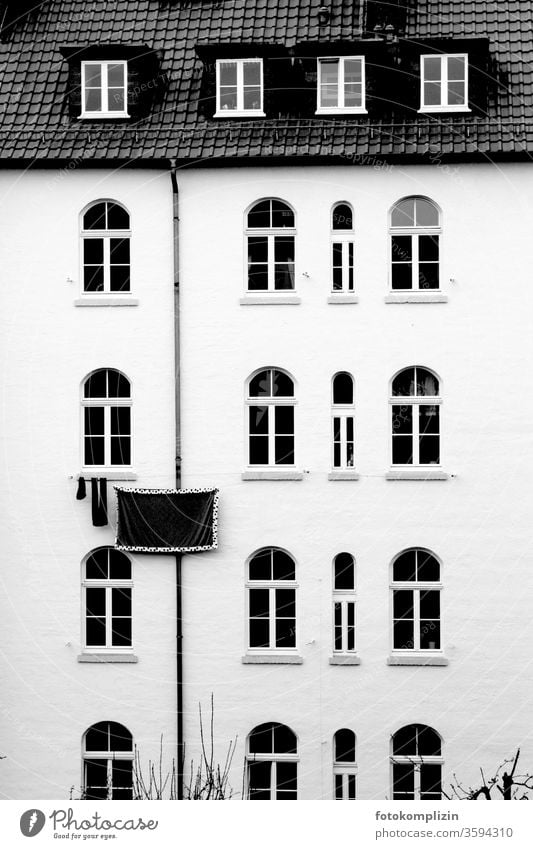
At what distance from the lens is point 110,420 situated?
21516mm

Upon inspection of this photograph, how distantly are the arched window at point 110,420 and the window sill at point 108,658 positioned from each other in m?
2.96

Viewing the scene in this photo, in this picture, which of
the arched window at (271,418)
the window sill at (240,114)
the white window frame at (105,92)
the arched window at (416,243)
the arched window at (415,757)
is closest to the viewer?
the arched window at (415,757)

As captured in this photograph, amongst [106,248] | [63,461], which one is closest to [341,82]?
[106,248]

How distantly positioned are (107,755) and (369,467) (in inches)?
237

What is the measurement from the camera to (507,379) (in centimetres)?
2098

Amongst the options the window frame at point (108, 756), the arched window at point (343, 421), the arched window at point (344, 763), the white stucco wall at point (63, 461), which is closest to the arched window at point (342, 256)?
the arched window at point (343, 421)

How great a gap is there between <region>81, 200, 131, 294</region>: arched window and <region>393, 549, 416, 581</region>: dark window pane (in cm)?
596

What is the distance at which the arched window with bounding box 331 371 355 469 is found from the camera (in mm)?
21281

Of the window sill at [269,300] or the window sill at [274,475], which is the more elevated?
the window sill at [269,300]

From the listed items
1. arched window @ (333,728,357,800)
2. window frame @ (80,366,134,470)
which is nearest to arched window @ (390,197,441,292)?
window frame @ (80,366,134,470)

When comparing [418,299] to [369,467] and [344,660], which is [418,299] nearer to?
[369,467]

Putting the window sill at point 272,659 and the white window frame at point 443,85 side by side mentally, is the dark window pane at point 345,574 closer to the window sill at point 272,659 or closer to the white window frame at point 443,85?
the window sill at point 272,659

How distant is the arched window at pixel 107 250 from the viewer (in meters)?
21.5

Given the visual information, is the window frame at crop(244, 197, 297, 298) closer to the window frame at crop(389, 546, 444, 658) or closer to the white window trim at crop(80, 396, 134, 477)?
the white window trim at crop(80, 396, 134, 477)
